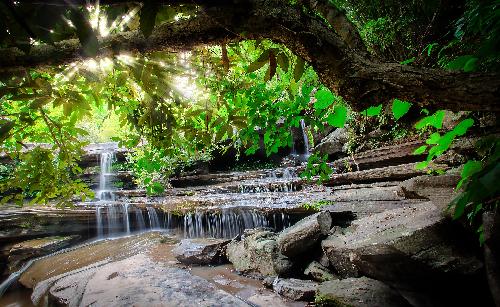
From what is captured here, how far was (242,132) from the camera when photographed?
247cm

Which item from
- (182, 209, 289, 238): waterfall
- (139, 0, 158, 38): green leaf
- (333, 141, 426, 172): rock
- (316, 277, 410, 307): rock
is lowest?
(316, 277, 410, 307): rock

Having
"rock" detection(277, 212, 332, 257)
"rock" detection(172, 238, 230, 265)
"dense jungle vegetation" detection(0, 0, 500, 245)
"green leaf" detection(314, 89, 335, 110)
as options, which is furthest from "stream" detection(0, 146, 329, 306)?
"green leaf" detection(314, 89, 335, 110)

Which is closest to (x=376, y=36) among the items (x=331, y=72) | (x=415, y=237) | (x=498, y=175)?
(x=415, y=237)

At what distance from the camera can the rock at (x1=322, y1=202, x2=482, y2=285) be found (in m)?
3.03

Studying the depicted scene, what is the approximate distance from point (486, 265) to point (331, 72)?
107 inches

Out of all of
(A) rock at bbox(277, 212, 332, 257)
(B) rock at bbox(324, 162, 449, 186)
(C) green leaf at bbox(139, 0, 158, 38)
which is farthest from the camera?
(B) rock at bbox(324, 162, 449, 186)

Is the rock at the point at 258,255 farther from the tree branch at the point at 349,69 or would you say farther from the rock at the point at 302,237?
the tree branch at the point at 349,69

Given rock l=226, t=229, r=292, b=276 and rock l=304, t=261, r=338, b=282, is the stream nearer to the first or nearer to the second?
rock l=226, t=229, r=292, b=276

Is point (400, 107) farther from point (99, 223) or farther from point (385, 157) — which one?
point (99, 223)

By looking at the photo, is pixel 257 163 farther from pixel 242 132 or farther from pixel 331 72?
pixel 331 72

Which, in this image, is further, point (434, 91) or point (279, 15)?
point (279, 15)

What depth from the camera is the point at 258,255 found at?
18.1 feet

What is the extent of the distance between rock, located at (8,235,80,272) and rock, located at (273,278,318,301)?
782 centimetres

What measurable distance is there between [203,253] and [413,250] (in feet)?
14.1
